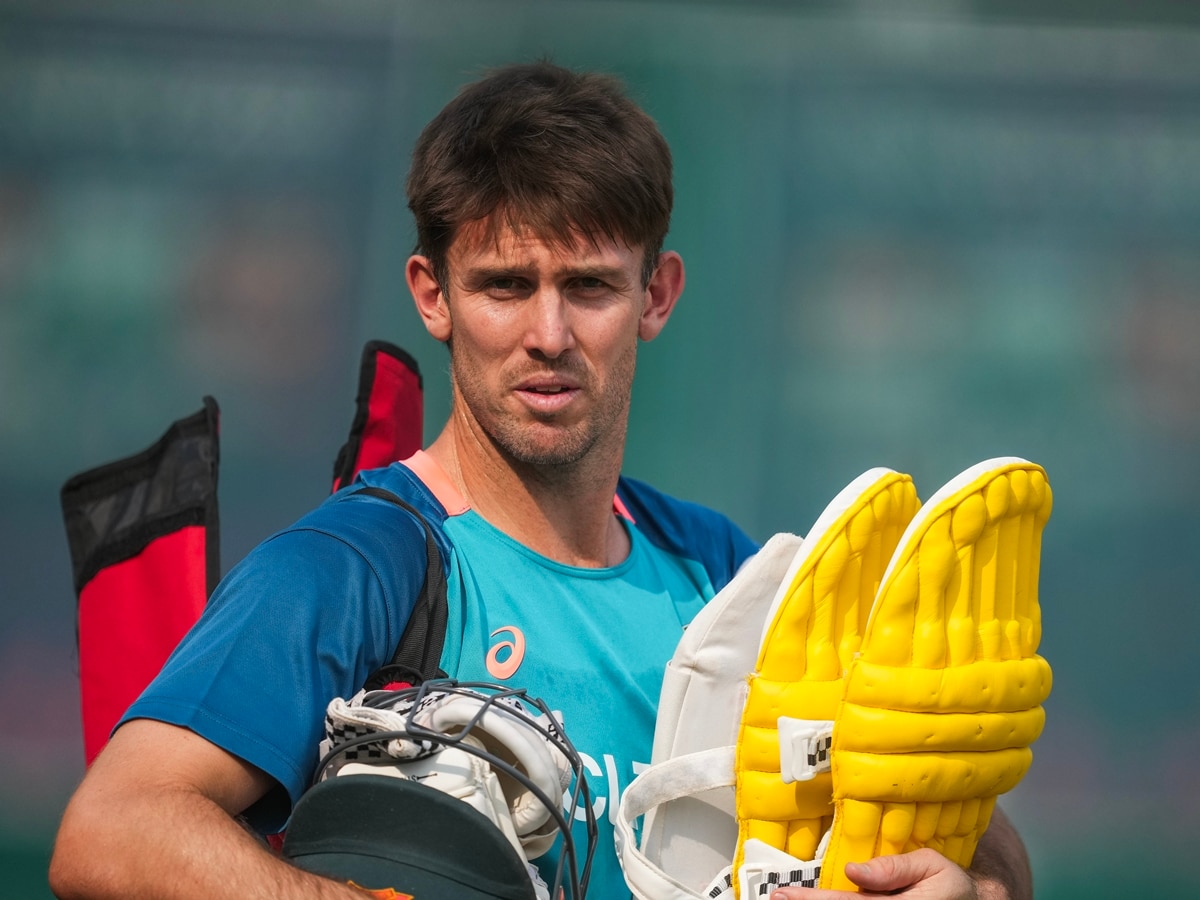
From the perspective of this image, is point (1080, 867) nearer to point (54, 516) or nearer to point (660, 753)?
point (660, 753)

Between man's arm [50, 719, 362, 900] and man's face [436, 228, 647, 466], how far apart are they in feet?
1.83

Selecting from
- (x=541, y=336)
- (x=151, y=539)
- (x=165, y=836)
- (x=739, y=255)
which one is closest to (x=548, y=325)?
(x=541, y=336)

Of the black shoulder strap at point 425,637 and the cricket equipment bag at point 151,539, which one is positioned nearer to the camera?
the black shoulder strap at point 425,637

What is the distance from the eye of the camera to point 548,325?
143cm

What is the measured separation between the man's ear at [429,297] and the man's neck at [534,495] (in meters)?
0.12

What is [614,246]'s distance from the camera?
1.49m

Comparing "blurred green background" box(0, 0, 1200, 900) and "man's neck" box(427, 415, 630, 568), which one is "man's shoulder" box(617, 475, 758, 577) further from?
"blurred green background" box(0, 0, 1200, 900)

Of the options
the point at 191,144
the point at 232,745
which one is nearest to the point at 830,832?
the point at 232,745

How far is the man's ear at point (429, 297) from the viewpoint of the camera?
5.18 feet

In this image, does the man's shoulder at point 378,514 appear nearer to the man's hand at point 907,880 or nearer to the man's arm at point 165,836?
the man's arm at point 165,836

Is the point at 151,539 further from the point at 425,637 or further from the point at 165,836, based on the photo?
the point at 165,836

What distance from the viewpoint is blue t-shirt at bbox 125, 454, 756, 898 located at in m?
1.14

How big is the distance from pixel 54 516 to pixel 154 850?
2.03 meters

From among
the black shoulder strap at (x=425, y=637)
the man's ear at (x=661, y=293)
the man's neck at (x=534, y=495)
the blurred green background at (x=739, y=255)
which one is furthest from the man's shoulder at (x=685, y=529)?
the blurred green background at (x=739, y=255)
